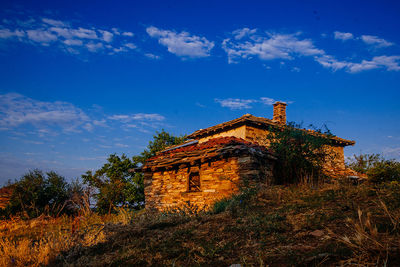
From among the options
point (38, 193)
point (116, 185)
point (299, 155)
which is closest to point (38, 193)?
point (38, 193)

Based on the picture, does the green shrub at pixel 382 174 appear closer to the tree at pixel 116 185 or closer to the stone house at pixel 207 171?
the stone house at pixel 207 171

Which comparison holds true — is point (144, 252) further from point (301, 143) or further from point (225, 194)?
point (301, 143)

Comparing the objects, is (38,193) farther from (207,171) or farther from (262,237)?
(262,237)

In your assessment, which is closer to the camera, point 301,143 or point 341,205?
point 341,205

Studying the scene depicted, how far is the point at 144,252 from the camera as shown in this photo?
4.59 meters

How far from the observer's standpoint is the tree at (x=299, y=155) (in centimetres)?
1144

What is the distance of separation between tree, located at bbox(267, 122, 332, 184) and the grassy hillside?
4484 mm

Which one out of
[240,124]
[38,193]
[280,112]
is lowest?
[38,193]

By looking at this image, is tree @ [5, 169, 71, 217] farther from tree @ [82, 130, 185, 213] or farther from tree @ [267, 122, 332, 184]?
tree @ [267, 122, 332, 184]

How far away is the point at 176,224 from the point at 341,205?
348 cm

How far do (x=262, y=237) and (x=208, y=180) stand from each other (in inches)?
278

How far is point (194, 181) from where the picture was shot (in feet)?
39.4

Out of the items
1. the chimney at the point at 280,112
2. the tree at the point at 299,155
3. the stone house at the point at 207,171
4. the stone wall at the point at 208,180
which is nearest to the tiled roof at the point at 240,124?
the stone house at the point at 207,171

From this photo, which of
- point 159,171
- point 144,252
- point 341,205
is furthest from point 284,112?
point 144,252
